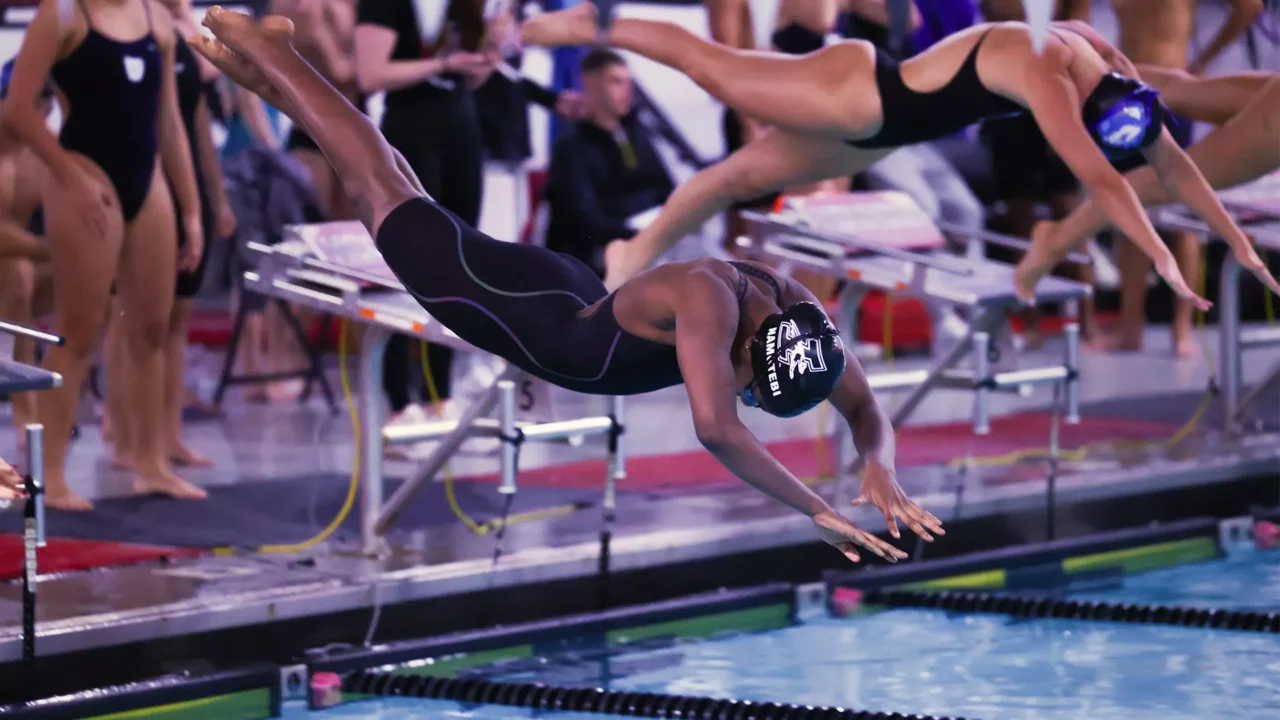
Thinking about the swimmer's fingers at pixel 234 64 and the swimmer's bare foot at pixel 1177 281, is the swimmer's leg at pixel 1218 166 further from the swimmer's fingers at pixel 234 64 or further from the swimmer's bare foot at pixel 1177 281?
the swimmer's fingers at pixel 234 64

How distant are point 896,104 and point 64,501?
9.59 feet

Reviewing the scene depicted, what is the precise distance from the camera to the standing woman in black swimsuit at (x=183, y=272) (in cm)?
641

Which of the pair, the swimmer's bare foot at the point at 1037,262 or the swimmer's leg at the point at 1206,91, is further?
the swimmer's bare foot at the point at 1037,262

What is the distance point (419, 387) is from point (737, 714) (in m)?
3.80

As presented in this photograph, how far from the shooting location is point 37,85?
18.1 feet

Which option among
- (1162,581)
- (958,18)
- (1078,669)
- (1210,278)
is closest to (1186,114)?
(1162,581)

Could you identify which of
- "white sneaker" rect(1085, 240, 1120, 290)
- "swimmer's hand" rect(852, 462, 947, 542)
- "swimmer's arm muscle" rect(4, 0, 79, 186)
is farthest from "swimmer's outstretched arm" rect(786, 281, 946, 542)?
"white sneaker" rect(1085, 240, 1120, 290)

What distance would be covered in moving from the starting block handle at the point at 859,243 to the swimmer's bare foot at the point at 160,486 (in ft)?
7.21

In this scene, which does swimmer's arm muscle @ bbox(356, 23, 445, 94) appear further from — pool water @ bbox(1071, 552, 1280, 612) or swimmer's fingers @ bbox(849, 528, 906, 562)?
swimmer's fingers @ bbox(849, 528, 906, 562)

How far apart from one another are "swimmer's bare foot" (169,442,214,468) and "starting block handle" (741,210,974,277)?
2.26 metres

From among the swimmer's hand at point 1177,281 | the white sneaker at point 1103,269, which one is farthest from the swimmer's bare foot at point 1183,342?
the swimmer's hand at point 1177,281

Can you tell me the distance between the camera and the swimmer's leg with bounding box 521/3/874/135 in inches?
220

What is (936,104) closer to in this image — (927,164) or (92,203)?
(92,203)

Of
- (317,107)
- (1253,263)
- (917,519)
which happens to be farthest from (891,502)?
(1253,263)
